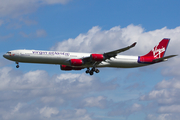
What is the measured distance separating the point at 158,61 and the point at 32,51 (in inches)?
1211

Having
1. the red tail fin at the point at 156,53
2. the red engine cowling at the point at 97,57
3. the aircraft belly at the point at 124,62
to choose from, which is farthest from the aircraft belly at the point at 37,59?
the red tail fin at the point at 156,53

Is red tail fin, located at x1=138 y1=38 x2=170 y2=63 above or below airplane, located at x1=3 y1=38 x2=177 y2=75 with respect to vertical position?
above

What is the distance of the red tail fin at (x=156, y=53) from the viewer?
69562mm

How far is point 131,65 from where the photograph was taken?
67.7 m

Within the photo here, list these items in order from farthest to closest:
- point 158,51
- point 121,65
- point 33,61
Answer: point 158,51, point 121,65, point 33,61

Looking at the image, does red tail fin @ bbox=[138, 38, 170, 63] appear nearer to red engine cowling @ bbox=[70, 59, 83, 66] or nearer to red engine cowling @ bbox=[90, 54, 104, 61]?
red engine cowling @ bbox=[90, 54, 104, 61]

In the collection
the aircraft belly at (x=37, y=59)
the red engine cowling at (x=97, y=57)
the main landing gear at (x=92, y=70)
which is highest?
the aircraft belly at (x=37, y=59)

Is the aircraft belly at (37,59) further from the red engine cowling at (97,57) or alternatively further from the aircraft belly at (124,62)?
the aircraft belly at (124,62)

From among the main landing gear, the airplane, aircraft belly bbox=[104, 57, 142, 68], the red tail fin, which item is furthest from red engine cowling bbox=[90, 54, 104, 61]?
the red tail fin

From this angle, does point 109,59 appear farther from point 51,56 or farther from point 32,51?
point 32,51

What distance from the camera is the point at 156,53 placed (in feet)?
237

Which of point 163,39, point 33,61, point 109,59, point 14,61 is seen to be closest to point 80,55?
point 109,59

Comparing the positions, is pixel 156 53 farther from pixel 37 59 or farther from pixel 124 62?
pixel 37 59

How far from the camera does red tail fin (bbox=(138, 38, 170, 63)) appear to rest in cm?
6956
